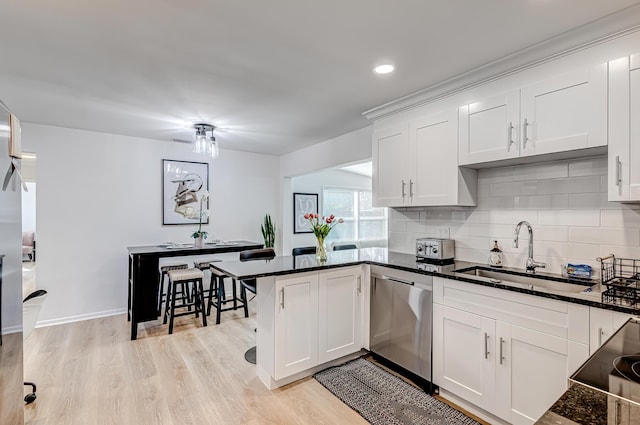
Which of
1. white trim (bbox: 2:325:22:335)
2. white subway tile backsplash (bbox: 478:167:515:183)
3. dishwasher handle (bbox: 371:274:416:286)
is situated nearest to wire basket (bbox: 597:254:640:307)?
white subway tile backsplash (bbox: 478:167:515:183)

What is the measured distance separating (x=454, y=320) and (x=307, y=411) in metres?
1.18

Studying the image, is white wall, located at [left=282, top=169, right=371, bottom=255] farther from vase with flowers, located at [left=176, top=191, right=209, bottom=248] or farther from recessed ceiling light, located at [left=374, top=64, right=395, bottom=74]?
recessed ceiling light, located at [left=374, top=64, right=395, bottom=74]

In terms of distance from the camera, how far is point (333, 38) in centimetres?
189

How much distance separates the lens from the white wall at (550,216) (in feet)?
6.40

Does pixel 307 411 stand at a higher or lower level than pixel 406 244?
lower

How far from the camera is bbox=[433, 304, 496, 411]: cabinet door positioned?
1.97 meters

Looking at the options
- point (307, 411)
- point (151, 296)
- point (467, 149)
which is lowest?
point (307, 411)

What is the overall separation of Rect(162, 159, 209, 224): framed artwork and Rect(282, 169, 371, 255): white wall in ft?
4.64

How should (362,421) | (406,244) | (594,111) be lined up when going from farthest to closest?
(406,244)
(362,421)
(594,111)

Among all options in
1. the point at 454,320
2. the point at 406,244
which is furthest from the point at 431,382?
the point at 406,244

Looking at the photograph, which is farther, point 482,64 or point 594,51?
point 482,64

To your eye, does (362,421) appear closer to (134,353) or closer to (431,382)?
(431,382)

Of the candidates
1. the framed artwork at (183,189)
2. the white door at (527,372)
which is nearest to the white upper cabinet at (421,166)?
the white door at (527,372)

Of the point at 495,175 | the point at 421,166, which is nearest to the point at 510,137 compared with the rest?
the point at 495,175
